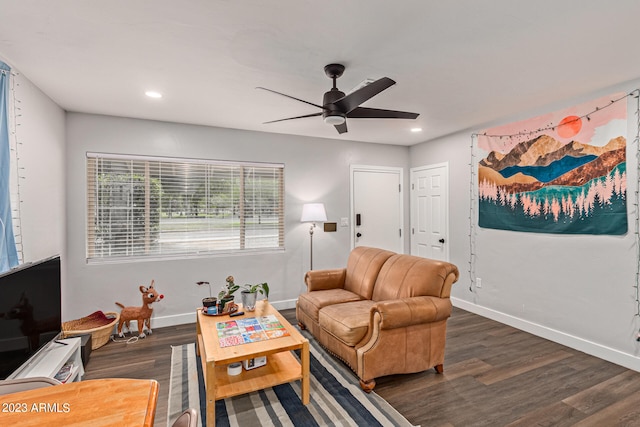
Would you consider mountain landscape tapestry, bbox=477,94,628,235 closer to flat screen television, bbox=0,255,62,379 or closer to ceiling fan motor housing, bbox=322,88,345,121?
ceiling fan motor housing, bbox=322,88,345,121

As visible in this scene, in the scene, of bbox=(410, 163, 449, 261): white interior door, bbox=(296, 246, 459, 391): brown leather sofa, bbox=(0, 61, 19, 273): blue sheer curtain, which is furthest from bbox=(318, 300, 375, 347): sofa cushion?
bbox=(0, 61, 19, 273): blue sheer curtain

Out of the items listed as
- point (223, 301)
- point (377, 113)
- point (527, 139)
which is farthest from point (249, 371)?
point (527, 139)

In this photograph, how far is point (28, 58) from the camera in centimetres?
223

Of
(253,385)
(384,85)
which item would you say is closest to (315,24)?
(384,85)

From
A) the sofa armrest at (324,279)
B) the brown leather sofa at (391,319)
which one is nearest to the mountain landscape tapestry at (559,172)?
the brown leather sofa at (391,319)

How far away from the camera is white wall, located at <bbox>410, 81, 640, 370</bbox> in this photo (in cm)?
278

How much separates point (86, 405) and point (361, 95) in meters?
→ 2.05

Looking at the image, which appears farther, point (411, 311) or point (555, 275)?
point (555, 275)

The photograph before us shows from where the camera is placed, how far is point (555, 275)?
3.32m

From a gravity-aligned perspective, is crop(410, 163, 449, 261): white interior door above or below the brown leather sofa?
above

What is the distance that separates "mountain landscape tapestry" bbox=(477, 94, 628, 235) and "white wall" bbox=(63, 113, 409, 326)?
1.73 m

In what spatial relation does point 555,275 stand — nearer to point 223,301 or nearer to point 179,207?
point 223,301

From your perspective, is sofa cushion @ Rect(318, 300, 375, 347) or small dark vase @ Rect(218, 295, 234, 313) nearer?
sofa cushion @ Rect(318, 300, 375, 347)

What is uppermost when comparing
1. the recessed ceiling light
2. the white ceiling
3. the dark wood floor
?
the white ceiling
